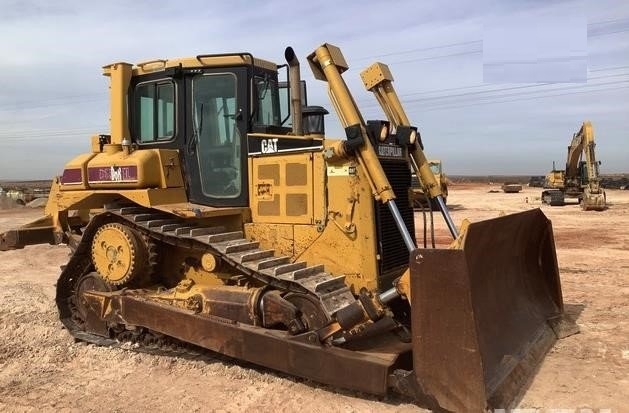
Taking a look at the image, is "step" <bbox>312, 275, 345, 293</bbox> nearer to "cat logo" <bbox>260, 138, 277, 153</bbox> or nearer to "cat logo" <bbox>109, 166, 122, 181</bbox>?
"cat logo" <bbox>260, 138, 277, 153</bbox>

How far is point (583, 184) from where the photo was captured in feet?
93.4

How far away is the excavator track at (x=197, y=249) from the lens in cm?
499

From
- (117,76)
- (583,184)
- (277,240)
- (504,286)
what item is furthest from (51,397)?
(583,184)

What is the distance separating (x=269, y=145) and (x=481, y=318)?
2.65 meters

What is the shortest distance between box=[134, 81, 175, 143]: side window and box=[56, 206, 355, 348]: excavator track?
91cm

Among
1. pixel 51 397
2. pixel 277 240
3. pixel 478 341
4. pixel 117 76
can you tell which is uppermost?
pixel 117 76

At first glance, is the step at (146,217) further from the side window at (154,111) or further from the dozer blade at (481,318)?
the dozer blade at (481,318)

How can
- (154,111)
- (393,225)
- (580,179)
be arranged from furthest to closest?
1. (580,179)
2. (154,111)
3. (393,225)

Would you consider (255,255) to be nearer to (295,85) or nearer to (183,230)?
(183,230)

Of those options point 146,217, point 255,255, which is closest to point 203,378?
point 255,255

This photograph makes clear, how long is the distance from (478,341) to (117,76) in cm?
497

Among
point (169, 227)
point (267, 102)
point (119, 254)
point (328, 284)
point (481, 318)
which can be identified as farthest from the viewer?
point (267, 102)

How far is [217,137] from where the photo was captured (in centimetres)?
611

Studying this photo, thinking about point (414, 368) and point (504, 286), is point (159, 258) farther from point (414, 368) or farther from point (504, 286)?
point (504, 286)
